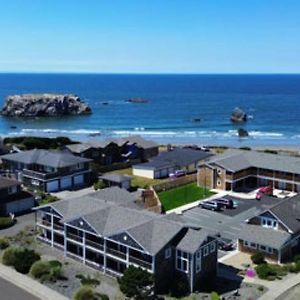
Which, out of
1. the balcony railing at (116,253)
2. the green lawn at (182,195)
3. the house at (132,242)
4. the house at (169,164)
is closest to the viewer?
the house at (132,242)

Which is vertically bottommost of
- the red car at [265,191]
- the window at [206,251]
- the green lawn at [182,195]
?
the green lawn at [182,195]

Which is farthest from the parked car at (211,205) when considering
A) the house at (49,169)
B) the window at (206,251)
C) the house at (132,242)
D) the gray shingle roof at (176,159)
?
the house at (49,169)

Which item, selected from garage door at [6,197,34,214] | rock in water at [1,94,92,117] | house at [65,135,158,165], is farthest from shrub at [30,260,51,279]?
rock in water at [1,94,92,117]

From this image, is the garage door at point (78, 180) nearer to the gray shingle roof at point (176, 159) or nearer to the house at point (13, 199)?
the gray shingle roof at point (176, 159)

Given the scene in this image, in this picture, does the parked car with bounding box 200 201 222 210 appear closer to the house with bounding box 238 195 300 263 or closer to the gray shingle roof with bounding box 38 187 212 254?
the house with bounding box 238 195 300 263

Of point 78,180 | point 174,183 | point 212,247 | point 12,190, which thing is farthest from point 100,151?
point 212,247
